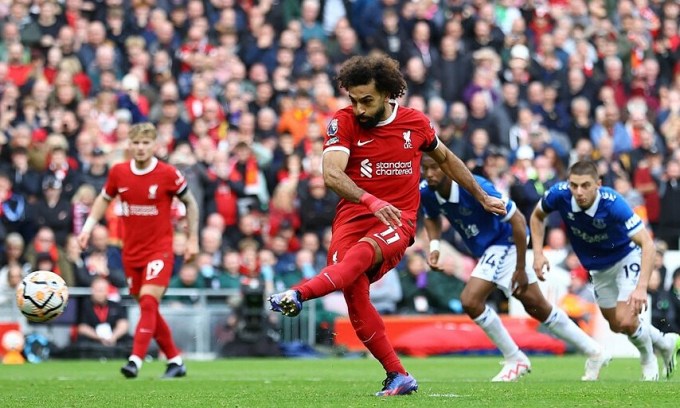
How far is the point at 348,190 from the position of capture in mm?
9977

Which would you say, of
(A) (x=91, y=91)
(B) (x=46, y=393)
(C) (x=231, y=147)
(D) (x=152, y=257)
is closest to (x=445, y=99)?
(C) (x=231, y=147)

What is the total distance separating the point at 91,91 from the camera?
22250 mm

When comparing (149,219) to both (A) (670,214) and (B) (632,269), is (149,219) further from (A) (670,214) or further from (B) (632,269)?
(A) (670,214)

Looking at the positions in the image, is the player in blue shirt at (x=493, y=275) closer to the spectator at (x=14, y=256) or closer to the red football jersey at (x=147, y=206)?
the red football jersey at (x=147, y=206)

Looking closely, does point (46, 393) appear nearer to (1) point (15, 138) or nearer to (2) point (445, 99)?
(1) point (15, 138)

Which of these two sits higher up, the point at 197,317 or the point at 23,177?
the point at 23,177

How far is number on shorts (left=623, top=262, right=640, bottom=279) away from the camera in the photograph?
1324cm

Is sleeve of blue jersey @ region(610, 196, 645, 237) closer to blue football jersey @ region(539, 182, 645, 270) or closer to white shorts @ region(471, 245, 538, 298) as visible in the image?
blue football jersey @ region(539, 182, 645, 270)

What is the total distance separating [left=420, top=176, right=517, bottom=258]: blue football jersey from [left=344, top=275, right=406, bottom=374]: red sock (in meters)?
3.05

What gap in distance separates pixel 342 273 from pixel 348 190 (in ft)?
1.95

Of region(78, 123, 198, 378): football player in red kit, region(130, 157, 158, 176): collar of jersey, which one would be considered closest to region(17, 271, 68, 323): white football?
region(78, 123, 198, 378): football player in red kit

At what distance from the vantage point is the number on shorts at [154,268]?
14250mm

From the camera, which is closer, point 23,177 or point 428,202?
point 428,202

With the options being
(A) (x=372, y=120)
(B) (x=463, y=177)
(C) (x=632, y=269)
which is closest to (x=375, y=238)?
(A) (x=372, y=120)
